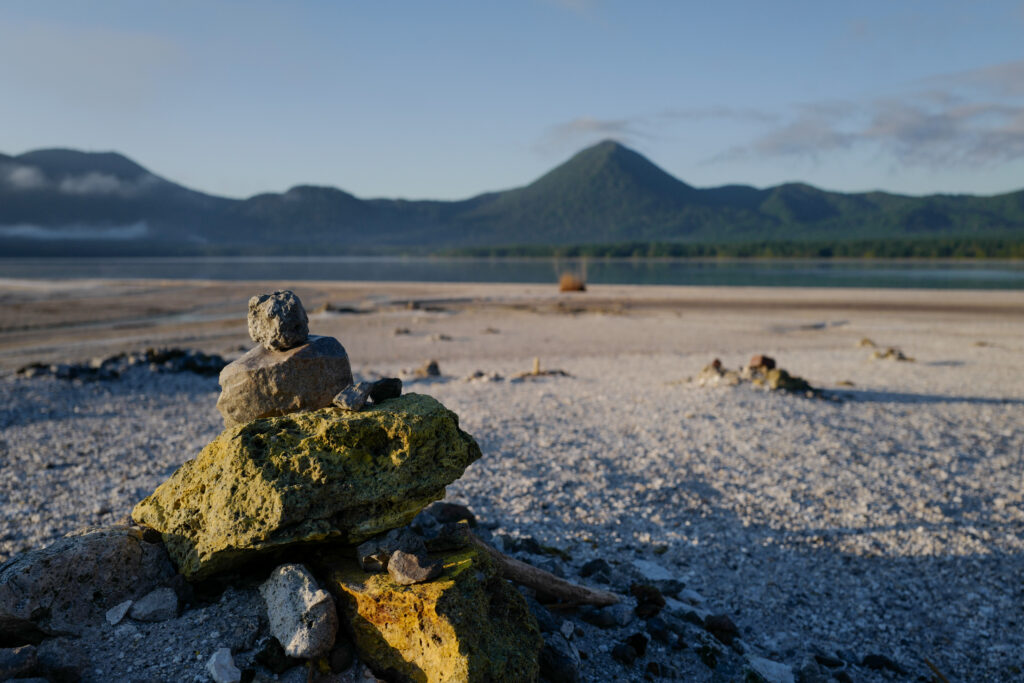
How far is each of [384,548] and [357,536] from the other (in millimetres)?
230

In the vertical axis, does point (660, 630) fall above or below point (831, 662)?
above

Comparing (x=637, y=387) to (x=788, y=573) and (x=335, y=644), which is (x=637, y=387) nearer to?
(x=788, y=573)

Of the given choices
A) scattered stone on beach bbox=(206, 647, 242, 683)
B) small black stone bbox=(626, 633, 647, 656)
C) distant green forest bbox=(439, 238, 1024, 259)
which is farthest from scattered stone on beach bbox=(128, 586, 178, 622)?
distant green forest bbox=(439, 238, 1024, 259)

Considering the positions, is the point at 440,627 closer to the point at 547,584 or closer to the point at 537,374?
the point at 547,584

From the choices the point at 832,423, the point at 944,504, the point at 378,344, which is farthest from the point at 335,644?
the point at 378,344

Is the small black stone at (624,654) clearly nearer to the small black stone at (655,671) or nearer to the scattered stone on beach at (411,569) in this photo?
the small black stone at (655,671)

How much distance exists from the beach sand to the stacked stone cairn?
149 centimetres

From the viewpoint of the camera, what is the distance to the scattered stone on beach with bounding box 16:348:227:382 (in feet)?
54.8

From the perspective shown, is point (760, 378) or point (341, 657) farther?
point (760, 378)

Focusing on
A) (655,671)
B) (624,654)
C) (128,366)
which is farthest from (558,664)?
(128,366)

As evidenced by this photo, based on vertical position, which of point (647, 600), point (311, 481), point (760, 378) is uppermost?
point (311, 481)

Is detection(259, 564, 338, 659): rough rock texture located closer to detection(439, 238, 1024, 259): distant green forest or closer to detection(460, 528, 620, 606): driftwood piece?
detection(460, 528, 620, 606): driftwood piece

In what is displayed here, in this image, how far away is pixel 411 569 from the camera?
4086 millimetres

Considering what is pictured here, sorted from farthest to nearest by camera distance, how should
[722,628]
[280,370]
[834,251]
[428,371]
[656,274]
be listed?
[834,251]
[656,274]
[428,371]
[722,628]
[280,370]
